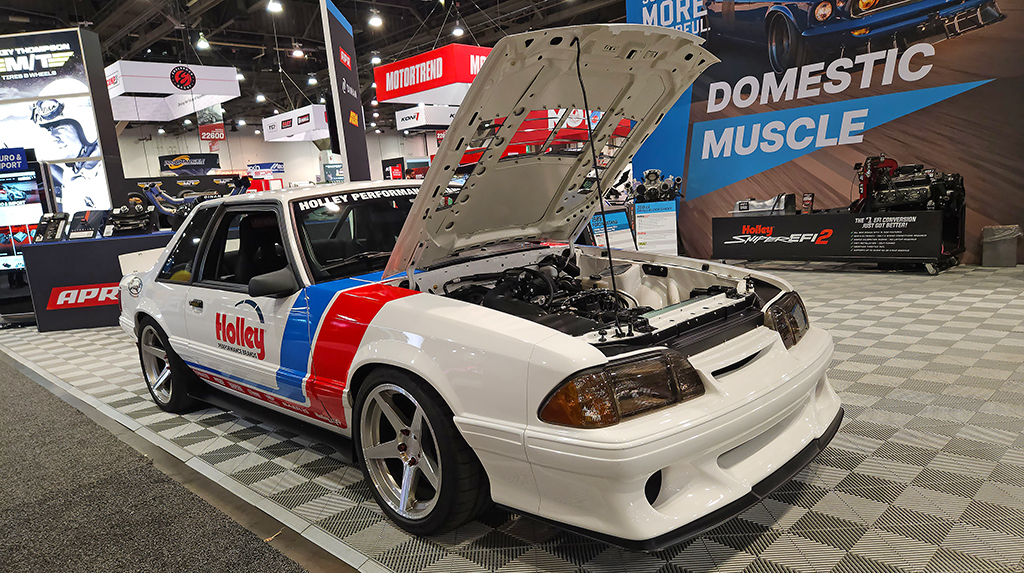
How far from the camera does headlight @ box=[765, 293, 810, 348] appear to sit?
209 cm

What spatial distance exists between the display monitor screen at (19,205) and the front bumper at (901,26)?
10.9 meters

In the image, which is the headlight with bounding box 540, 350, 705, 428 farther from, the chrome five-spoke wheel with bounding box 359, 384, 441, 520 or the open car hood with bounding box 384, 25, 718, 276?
the open car hood with bounding box 384, 25, 718, 276

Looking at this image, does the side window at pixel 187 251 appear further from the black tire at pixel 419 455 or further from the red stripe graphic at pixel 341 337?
the black tire at pixel 419 455

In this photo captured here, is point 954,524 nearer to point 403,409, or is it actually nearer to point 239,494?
point 403,409

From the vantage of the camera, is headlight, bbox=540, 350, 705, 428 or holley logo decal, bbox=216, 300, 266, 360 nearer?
headlight, bbox=540, 350, 705, 428

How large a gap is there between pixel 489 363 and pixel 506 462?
0.29 m

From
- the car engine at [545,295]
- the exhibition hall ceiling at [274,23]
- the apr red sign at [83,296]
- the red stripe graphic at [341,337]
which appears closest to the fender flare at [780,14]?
the exhibition hall ceiling at [274,23]

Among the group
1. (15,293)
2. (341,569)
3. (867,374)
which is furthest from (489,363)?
(15,293)

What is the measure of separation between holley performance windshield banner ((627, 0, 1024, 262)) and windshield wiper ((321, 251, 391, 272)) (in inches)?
298

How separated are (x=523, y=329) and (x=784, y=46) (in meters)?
8.46

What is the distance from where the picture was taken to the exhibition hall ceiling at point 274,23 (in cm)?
1350

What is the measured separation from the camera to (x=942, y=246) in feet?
21.2

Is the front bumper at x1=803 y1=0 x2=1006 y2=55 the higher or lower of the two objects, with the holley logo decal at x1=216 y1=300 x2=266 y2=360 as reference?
higher

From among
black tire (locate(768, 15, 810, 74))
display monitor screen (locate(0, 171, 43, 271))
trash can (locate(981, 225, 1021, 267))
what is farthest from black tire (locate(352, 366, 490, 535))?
black tire (locate(768, 15, 810, 74))
